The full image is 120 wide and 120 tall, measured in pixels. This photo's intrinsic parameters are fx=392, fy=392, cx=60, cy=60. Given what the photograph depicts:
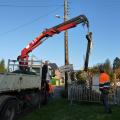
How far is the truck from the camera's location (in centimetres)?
1300

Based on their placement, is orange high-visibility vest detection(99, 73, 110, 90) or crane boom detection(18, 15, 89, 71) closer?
orange high-visibility vest detection(99, 73, 110, 90)

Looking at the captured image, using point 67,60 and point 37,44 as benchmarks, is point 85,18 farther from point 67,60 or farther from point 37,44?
point 67,60

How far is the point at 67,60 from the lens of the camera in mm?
29984

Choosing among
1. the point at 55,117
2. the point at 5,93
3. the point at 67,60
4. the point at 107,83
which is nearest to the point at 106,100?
the point at 107,83

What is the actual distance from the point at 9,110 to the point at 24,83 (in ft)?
6.88

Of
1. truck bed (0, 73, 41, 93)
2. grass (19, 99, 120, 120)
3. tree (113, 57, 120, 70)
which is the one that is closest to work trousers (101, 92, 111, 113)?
grass (19, 99, 120, 120)

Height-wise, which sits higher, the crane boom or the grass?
the crane boom

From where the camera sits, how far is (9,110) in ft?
43.3

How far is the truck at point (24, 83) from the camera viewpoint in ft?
42.7

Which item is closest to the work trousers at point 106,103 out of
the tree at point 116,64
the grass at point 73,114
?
the grass at point 73,114

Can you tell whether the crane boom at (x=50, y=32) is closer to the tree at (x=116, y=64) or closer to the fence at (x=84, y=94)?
the fence at (x=84, y=94)

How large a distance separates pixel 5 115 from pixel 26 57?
358 inches

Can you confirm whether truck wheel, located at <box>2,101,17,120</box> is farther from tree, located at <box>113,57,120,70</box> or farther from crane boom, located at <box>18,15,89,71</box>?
tree, located at <box>113,57,120,70</box>

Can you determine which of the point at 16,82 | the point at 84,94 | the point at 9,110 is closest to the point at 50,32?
the point at 84,94
